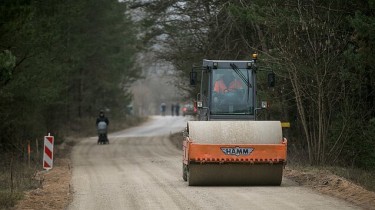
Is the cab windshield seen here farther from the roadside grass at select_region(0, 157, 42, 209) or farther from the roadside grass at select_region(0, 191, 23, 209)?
the roadside grass at select_region(0, 191, 23, 209)

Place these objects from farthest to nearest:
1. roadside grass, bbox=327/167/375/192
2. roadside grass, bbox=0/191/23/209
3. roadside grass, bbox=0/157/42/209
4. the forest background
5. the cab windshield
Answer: the forest background < the cab windshield < roadside grass, bbox=327/167/375/192 < roadside grass, bbox=0/157/42/209 < roadside grass, bbox=0/191/23/209

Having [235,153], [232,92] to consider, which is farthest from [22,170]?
[235,153]

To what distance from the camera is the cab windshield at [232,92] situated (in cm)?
1895

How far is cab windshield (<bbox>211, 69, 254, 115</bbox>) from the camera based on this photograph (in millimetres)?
Result: 18953

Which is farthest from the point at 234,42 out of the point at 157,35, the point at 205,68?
the point at 205,68

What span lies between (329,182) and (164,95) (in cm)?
12455

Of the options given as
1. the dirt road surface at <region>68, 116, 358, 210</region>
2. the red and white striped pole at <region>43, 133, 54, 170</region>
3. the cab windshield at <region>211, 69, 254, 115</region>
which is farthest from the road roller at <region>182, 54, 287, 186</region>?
the red and white striped pole at <region>43, 133, 54, 170</region>

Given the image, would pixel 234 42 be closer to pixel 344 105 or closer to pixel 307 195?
pixel 344 105

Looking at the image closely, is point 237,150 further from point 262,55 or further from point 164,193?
point 262,55

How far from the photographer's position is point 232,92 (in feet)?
62.7

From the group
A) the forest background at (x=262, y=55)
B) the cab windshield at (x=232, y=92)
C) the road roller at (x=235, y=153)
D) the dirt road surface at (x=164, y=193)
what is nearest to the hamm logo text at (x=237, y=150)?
the road roller at (x=235, y=153)

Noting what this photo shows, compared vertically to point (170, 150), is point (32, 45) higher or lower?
higher

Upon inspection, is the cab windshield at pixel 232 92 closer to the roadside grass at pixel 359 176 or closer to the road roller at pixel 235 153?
the road roller at pixel 235 153

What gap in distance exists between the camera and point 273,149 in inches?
640
